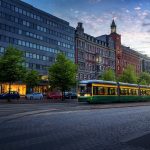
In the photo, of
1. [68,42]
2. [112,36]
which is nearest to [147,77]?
[112,36]

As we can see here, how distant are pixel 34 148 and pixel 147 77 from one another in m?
98.7

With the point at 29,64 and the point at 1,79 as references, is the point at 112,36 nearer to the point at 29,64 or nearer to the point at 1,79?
the point at 29,64

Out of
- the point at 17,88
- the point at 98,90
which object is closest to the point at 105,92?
the point at 98,90

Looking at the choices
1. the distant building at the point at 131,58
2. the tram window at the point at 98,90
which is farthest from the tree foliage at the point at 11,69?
the distant building at the point at 131,58

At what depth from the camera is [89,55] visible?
3374 inches

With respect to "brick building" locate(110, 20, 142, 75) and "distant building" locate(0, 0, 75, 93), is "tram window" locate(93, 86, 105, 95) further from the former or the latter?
"brick building" locate(110, 20, 142, 75)

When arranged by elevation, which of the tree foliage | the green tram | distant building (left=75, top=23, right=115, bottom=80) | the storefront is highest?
distant building (left=75, top=23, right=115, bottom=80)

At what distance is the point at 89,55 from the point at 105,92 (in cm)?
5240

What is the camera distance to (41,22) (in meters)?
73.9

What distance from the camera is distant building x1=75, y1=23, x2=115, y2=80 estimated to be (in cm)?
8231

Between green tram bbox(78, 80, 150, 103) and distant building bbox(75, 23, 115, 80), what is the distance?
40.3 m

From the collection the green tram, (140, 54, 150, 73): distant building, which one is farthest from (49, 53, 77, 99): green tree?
(140, 54, 150, 73): distant building

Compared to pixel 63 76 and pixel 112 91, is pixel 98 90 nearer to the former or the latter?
pixel 112 91

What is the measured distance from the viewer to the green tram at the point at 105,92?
32156mm
